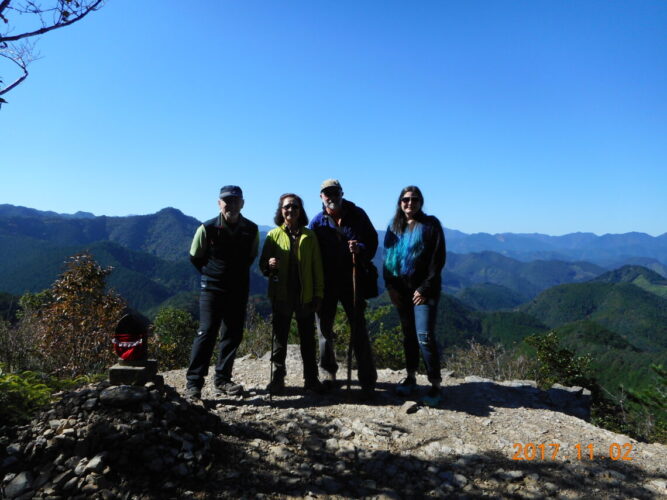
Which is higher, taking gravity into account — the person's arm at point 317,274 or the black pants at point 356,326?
the person's arm at point 317,274

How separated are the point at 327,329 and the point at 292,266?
3.27ft

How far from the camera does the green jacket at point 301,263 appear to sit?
5164 millimetres

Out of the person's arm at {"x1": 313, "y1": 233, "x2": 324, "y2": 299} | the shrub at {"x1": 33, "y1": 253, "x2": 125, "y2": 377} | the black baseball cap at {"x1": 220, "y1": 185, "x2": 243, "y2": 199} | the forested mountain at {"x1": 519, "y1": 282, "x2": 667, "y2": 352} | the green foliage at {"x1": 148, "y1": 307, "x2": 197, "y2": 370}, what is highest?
the black baseball cap at {"x1": 220, "y1": 185, "x2": 243, "y2": 199}

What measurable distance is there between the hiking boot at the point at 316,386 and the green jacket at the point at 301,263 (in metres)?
1.29

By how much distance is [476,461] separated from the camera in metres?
3.87

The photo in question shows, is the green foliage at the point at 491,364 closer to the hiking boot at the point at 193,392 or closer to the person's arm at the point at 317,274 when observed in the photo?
the person's arm at the point at 317,274

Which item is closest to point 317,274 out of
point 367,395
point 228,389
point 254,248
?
point 254,248

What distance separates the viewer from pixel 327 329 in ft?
17.9

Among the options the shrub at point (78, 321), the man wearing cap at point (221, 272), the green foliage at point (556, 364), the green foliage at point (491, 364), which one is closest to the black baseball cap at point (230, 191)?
the man wearing cap at point (221, 272)

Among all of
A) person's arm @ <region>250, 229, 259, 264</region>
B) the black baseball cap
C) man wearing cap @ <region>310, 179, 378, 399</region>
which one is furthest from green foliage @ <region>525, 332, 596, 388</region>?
the black baseball cap

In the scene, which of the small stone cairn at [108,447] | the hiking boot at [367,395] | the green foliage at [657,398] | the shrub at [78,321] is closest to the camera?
the small stone cairn at [108,447]

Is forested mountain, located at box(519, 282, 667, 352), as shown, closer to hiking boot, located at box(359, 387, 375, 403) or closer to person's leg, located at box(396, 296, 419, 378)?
person's leg, located at box(396, 296, 419, 378)

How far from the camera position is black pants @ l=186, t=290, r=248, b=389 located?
5102mm

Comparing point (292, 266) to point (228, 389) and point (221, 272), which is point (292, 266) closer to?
point (221, 272)
